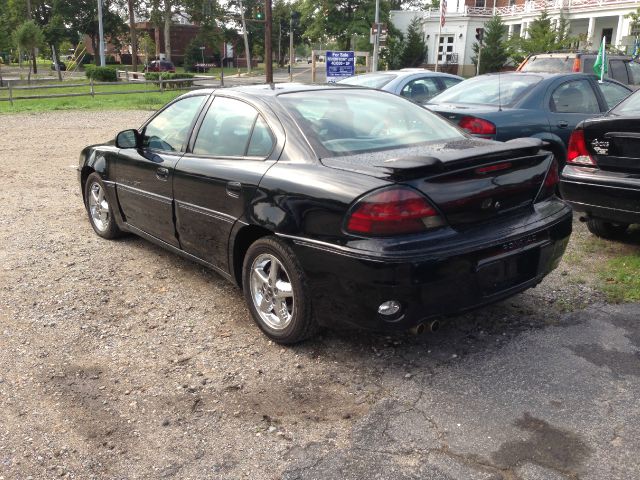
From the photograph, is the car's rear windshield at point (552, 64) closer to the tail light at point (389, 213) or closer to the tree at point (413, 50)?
the tail light at point (389, 213)

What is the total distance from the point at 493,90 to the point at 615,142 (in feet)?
8.59

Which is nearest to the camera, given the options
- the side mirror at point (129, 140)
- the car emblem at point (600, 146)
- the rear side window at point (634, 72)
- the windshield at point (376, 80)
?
the side mirror at point (129, 140)

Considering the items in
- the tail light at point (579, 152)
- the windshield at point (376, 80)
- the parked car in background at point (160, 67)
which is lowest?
the tail light at point (579, 152)

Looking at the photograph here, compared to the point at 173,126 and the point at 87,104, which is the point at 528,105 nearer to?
the point at 173,126

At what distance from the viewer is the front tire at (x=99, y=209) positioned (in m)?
5.88

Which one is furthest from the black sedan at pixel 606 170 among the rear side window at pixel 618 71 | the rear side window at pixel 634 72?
the rear side window at pixel 634 72

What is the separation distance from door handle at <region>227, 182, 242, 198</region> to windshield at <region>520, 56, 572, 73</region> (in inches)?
346

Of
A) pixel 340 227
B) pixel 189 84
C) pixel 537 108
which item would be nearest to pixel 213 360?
pixel 340 227

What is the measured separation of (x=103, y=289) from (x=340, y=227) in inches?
95.2

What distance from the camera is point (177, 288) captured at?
484 cm

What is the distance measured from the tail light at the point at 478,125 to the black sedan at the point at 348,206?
7.56 feet

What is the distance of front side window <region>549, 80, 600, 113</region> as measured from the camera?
7.22 metres

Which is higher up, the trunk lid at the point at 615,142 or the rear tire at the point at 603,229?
the trunk lid at the point at 615,142

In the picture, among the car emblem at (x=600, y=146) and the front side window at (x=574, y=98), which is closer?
the car emblem at (x=600, y=146)
